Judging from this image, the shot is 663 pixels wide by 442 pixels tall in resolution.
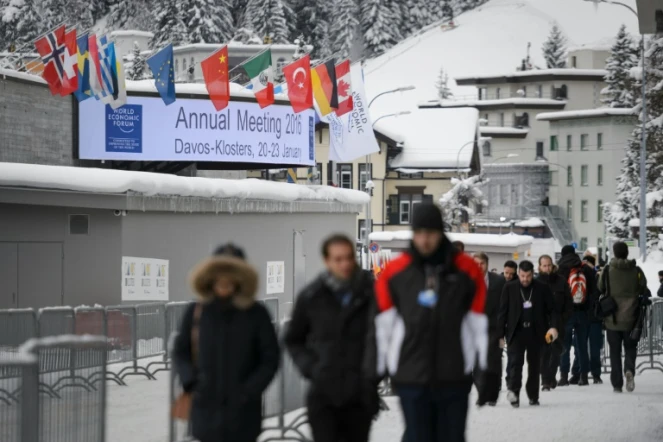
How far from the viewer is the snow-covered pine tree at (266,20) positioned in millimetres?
170250

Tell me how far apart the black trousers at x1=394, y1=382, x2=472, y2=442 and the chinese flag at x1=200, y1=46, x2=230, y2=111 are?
83.8 feet

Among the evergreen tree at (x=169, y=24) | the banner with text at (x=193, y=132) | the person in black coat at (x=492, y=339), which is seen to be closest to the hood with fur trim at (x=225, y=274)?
the person in black coat at (x=492, y=339)

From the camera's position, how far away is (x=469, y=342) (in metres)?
7.95

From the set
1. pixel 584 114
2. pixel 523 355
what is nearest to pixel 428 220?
pixel 523 355

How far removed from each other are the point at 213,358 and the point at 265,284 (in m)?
28.3

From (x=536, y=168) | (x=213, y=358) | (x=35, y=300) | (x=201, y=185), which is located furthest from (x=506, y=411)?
(x=536, y=168)

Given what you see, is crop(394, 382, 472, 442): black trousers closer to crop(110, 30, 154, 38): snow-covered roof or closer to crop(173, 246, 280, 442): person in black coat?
crop(173, 246, 280, 442): person in black coat

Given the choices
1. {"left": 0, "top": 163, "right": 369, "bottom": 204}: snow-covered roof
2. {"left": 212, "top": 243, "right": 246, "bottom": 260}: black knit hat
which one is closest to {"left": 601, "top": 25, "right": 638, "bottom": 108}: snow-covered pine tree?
{"left": 0, "top": 163, "right": 369, "bottom": 204}: snow-covered roof

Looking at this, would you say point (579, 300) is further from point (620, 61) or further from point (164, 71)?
point (620, 61)

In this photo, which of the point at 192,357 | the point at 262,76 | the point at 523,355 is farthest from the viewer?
the point at 262,76

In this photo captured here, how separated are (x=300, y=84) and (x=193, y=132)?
637 centimetres

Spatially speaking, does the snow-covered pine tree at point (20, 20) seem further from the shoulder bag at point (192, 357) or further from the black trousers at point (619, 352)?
the shoulder bag at point (192, 357)

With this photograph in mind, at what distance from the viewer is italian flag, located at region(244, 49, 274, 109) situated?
36844 mm

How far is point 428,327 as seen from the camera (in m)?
7.79
